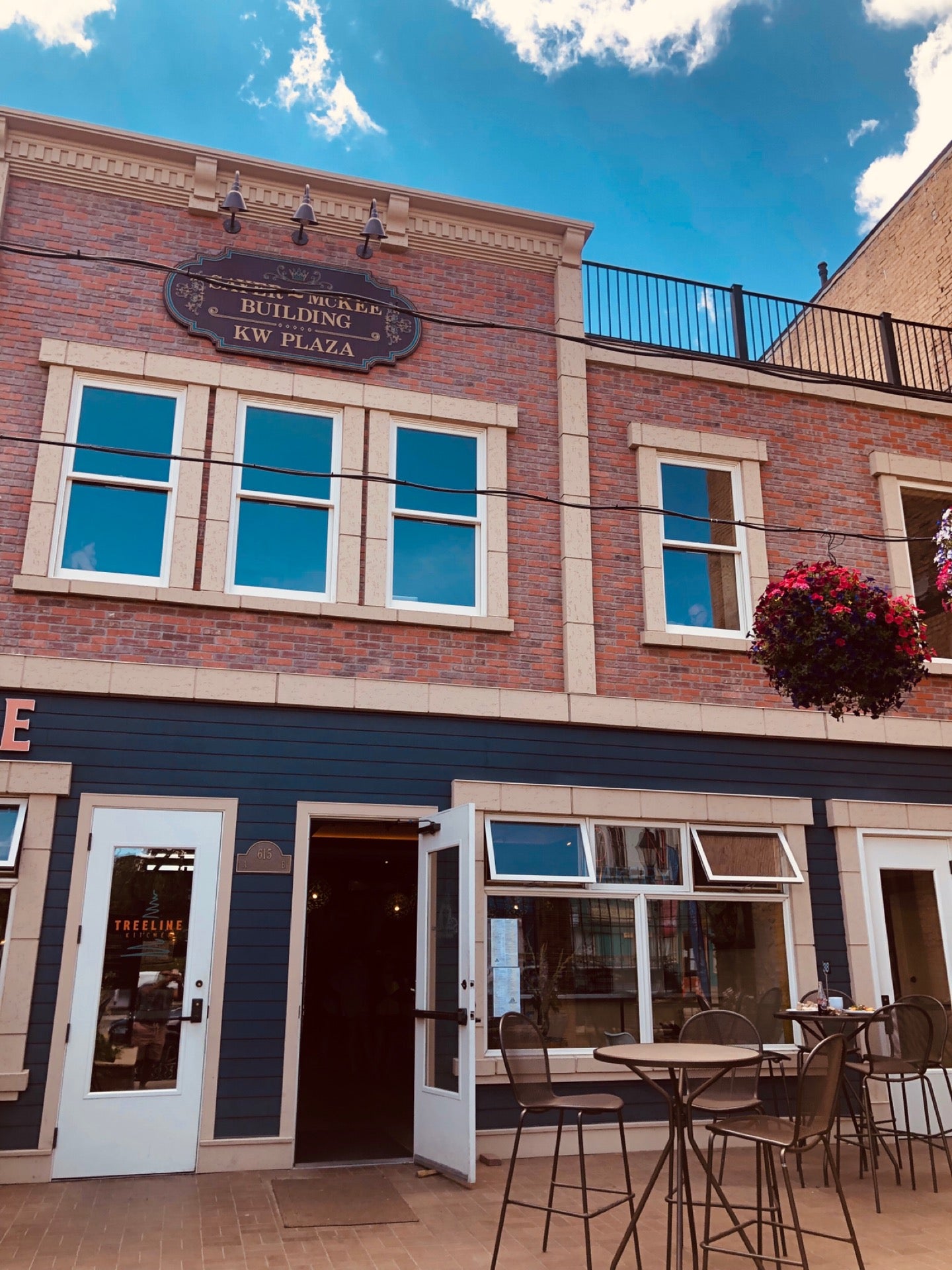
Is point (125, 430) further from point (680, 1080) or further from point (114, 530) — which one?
point (680, 1080)

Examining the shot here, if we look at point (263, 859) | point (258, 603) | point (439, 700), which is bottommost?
point (263, 859)

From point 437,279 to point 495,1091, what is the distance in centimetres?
681

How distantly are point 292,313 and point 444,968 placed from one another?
217 inches

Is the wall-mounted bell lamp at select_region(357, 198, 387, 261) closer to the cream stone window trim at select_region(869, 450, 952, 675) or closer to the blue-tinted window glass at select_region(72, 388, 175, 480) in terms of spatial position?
the blue-tinted window glass at select_region(72, 388, 175, 480)

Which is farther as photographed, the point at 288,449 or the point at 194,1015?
the point at 288,449

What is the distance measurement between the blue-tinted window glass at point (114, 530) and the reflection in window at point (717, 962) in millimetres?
4858

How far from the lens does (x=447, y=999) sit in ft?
23.3

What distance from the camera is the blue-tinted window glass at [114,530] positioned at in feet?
25.6

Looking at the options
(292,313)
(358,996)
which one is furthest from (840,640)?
(358,996)

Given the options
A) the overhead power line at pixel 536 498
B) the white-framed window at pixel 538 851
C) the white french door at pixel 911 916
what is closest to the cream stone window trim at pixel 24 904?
the overhead power line at pixel 536 498

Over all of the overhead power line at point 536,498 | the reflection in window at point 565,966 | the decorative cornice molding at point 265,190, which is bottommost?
the reflection in window at point 565,966

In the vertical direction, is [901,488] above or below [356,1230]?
above

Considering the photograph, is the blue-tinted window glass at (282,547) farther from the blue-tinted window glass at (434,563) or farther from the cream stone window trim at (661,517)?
the cream stone window trim at (661,517)

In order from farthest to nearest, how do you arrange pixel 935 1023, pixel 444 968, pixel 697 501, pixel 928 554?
pixel 928 554, pixel 697 501, pixel 444 968, pixel 935 1023
